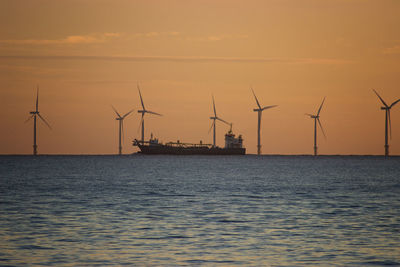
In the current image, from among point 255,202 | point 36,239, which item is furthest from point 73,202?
point 36,239

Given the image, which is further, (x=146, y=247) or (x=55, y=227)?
(x=55, y=227)

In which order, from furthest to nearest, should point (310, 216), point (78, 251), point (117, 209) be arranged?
1. point (117, 209)
2. point (310, 216)
3. point (78, 251)

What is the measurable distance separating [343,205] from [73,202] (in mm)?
25426

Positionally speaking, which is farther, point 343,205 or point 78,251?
point 343,205

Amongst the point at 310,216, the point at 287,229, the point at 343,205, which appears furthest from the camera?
the point at 343,205

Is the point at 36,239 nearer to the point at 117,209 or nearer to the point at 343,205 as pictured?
the point at 117,209

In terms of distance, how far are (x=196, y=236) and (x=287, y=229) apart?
22.0ft

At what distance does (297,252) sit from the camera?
31703 mm

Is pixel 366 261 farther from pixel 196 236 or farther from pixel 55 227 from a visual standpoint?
pixel 55 227

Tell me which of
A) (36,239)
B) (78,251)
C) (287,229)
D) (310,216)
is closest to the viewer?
(78,251)

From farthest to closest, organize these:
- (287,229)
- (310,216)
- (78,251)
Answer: (310,216), (287,229), (78,251)

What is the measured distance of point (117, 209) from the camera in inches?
2162

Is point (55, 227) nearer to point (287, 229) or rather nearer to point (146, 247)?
point (146, 247)

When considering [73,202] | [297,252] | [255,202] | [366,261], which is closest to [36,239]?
[297,252]
